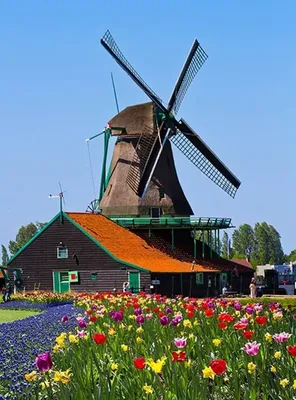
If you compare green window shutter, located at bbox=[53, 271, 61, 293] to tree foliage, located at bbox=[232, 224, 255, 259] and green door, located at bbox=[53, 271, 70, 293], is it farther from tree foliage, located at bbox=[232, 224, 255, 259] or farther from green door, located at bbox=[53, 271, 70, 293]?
tree foliage, located at bbox=[232, 224, 255, 259]

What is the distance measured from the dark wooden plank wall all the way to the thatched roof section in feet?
21.3

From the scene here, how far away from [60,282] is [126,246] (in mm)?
3786

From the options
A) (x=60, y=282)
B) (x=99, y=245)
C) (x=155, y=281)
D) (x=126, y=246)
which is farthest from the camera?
(x=60, y=282)

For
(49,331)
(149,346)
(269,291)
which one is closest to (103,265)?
(269,291)

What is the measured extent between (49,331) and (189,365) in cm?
745

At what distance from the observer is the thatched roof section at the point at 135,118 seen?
45.2m

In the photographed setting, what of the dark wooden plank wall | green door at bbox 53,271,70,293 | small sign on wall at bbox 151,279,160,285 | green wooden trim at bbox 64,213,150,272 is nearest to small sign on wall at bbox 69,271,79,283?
the dark wooden plank wall

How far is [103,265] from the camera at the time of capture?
135ft

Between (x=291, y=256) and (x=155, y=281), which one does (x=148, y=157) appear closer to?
(x=155, y=281)

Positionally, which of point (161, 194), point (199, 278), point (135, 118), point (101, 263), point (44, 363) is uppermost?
point (135, 118)

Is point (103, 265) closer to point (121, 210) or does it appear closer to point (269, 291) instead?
point (121, 210)

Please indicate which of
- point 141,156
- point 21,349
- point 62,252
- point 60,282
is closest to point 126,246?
point 62,252

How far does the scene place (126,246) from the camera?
42.2 meters

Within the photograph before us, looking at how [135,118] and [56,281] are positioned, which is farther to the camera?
[135,118]
